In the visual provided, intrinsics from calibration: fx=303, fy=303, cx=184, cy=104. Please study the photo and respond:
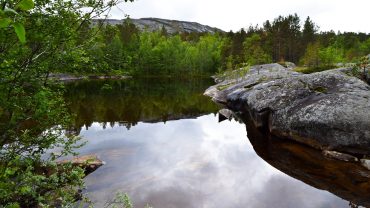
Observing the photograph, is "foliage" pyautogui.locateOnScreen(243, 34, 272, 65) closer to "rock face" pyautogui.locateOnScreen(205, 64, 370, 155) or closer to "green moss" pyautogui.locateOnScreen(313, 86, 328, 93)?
"rock face" pyautogui.locateOnScreen(205, 64, 370, 155)

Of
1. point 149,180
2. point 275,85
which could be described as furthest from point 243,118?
point 149,180

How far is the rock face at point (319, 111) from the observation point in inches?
760

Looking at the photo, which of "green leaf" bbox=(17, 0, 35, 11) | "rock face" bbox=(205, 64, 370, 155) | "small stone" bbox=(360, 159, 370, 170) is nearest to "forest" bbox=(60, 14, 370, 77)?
"rock face" bbox=(205, 64, 370, 155)

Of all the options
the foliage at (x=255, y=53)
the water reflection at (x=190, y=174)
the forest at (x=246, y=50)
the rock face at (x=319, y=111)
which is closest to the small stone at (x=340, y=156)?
the rock face at (x=319, y=111)

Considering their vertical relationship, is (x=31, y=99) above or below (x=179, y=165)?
above

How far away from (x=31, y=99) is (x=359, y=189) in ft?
49.5

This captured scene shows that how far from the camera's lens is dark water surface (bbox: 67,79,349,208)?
1520 cm

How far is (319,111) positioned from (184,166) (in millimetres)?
10447

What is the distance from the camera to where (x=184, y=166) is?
1992 cm

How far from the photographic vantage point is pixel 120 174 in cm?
1827

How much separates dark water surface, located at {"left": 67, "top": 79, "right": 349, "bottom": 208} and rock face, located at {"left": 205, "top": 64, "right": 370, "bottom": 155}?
2698 mm

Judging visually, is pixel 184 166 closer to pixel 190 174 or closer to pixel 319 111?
pixel 190 174

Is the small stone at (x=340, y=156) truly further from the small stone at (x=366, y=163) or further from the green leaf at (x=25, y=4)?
the green leaf at (x=25, y=4)

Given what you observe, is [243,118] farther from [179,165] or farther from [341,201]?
[341,201]
